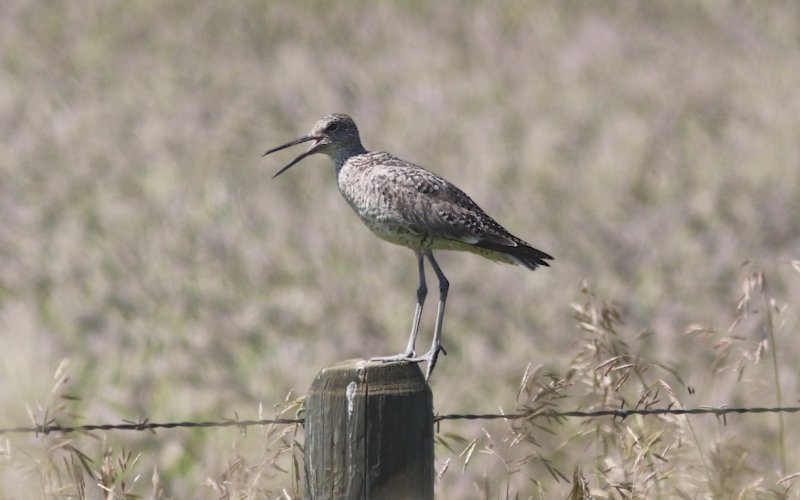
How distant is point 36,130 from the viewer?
1631cm

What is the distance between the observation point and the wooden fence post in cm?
387

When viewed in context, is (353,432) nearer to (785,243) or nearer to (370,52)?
(785,243)

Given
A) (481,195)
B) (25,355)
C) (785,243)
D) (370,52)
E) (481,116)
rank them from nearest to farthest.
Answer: (25,355)
(785,243)
(481,195)
(481,116)
(370,52)

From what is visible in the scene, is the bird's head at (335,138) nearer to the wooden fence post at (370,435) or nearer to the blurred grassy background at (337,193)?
the blurred grassy background at (337,193)

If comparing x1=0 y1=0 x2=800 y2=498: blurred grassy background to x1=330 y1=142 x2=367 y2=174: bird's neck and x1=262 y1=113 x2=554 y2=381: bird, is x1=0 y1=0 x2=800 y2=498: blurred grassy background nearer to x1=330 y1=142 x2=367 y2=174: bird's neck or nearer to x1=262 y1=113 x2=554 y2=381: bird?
x1=262 y1=113 x2=554 y2=381: bird

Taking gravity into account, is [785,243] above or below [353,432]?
above

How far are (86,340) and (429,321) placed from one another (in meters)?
2.78

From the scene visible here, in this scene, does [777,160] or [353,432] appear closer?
[353,432]

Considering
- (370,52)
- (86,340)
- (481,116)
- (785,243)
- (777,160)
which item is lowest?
(86,340)

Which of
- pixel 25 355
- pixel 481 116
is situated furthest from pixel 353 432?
pixel 481 116

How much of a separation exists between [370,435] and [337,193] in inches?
437

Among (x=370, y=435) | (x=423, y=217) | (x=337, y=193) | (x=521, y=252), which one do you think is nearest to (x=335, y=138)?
(x=423, y=217)

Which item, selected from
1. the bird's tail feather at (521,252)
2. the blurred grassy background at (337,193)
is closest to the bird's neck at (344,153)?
the bird's tail feather at (521,252)

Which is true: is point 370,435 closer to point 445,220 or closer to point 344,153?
point 445,220
